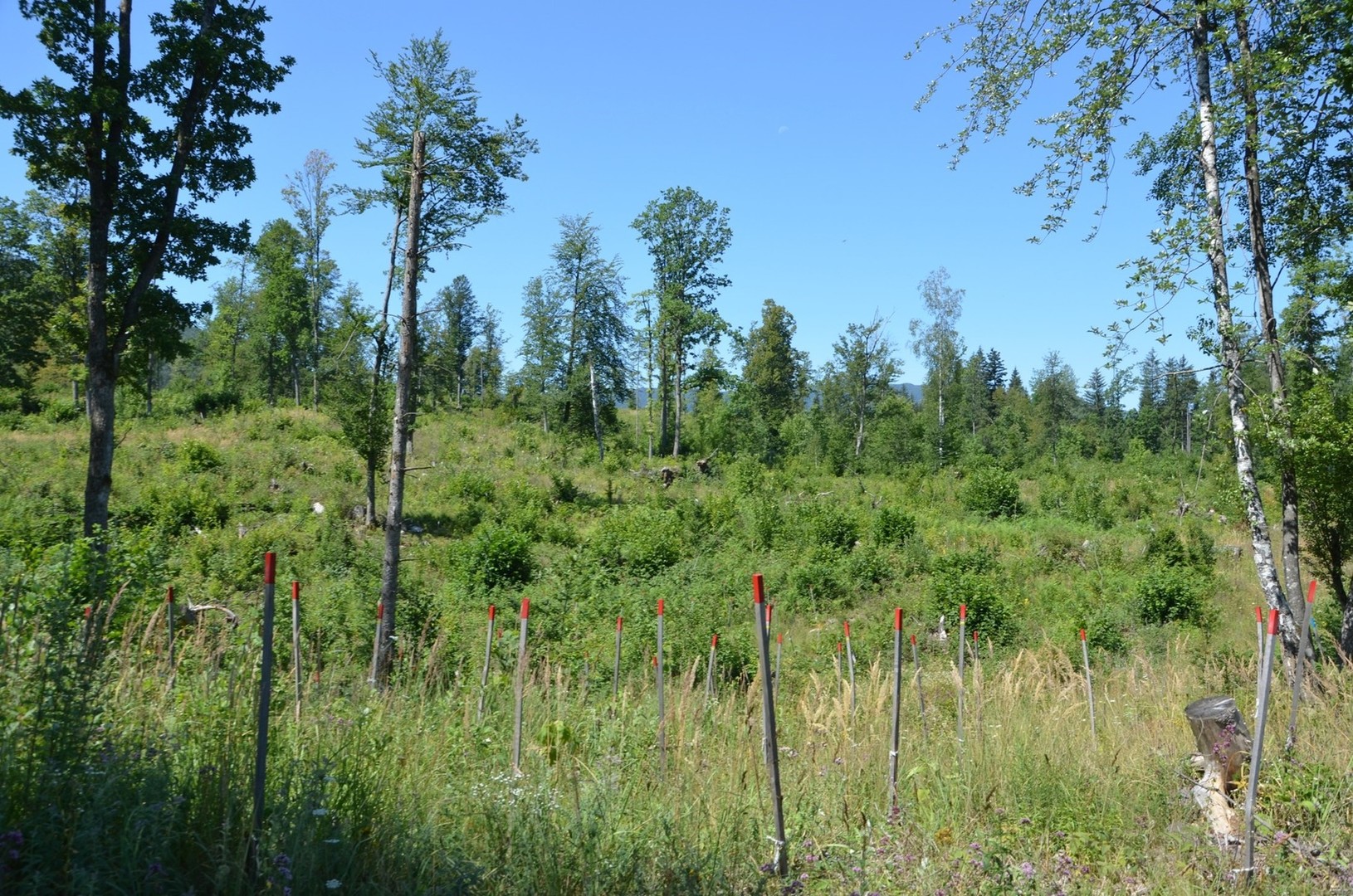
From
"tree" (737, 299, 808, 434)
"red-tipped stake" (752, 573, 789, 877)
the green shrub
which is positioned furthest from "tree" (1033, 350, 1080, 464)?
"red-tipped stake" (752, 573, 789, 877)

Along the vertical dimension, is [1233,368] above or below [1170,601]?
above

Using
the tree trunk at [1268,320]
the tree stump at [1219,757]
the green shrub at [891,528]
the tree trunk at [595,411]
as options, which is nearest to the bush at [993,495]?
the green shrub at [891,528]

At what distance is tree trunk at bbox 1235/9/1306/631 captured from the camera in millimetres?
7938

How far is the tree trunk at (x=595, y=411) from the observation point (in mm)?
32875

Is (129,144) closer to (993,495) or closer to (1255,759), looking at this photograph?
(1255,759)

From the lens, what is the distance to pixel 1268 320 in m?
8.00

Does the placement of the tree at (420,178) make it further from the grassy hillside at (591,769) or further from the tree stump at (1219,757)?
the tree stump at (1219,757)

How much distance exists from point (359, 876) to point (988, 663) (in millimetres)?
9713

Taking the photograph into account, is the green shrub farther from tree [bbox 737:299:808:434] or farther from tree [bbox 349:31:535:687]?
tree [bbox 737:299:808:434]

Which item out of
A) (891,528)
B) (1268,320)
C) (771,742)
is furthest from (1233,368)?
(891,528)

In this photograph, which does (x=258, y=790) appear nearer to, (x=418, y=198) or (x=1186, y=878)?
(x=1186, y=878)

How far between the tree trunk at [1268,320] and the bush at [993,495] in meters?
17.4

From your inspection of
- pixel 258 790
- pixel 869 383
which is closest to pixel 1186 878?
pixel 258 790

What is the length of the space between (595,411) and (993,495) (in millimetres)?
15627
